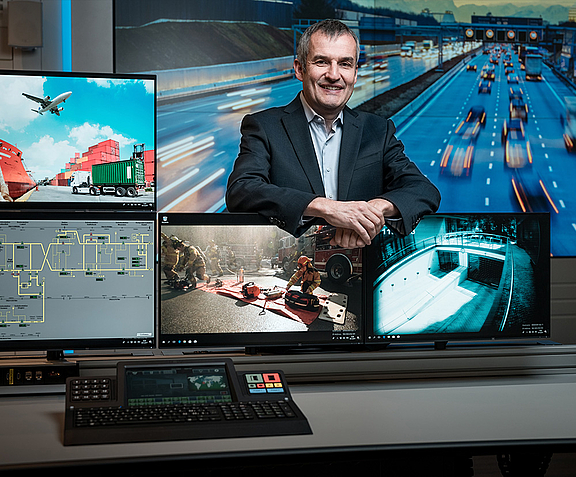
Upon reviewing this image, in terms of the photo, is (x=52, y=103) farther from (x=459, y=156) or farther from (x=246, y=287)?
(x=459, y=156)

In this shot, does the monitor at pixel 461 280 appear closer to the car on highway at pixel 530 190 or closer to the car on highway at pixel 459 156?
the car on highway at pixel 459 156

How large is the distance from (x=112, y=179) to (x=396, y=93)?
2.52 m

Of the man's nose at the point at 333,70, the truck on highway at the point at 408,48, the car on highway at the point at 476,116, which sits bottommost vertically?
the man's nose at the point at 333,70

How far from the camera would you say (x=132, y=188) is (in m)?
1.40

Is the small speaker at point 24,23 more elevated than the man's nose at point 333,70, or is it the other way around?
the small speaker at point 24,23

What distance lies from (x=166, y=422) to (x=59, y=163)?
76 cm

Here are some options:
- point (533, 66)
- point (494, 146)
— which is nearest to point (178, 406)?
point (494, 146)

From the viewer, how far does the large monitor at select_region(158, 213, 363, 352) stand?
124cm

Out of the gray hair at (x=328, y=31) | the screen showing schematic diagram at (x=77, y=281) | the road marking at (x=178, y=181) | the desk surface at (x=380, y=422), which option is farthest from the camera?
the road marking at (x=178, y=181)

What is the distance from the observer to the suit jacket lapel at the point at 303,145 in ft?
5.08

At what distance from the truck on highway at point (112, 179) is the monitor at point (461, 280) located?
584mm

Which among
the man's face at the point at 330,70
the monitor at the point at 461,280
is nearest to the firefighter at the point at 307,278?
the monitor at the point at 461,280

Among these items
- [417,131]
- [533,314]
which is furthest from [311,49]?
[417,131]

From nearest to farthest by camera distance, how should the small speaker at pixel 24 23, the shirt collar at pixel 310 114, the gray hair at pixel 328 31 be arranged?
the gray hair at pixel 328 31, the shirt collar at pixel 310 114, the small speaker at pixel 24 23
